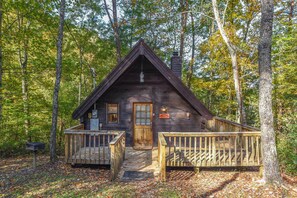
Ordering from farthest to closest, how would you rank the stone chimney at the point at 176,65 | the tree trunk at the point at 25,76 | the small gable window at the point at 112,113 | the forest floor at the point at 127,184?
the stone chimney at the point at 176,65 → the small gable window at the point at 112,113 → the tree trunk at the point at 25,76 → the forest floor at the point at 127,184

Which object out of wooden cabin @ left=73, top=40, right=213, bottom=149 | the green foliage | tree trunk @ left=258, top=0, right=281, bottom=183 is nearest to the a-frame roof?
wooden cabin @ left=73, top=40, right=213, bottom=149

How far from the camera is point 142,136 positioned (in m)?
8.48

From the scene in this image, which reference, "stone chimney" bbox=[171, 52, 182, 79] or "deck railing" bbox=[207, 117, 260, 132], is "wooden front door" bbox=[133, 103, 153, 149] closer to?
"stone chimney" bbox=[171, 52, 182, 79]

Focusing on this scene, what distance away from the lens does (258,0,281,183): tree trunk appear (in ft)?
15.0

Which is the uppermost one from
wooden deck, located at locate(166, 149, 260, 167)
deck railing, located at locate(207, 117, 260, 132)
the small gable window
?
the small gable window

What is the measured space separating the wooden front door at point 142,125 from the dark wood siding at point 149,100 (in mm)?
196

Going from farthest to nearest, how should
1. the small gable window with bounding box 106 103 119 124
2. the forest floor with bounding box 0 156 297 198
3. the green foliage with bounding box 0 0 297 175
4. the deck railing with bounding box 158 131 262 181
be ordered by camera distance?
the small gable window with bounding box 106 103 119 124 → the green foliage with bounding box 0 0 297 175 → the deck railing with bounding box 158 131 262 181 → the forest floor with bounding box 0 156 297 198

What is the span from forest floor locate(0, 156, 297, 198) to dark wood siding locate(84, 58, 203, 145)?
271 cm

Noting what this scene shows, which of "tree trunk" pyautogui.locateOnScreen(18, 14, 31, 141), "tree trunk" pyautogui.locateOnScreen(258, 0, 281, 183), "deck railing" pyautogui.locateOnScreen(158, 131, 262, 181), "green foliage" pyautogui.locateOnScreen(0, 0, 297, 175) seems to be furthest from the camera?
"tree trunk" pyautogui.locateOnScreen(18, 14, 31, 141)

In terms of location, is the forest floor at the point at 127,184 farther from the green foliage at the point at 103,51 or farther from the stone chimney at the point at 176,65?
the stone chimney at the point at 176,65

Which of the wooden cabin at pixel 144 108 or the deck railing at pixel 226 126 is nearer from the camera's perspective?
the deck railing at pixel 226 126

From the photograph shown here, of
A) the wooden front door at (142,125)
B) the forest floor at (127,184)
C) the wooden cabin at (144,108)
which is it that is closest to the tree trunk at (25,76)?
the wooden cabin at (144,108)

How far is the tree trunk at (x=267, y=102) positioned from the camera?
456 centimetres

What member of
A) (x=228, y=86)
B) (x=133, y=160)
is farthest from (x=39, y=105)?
(x=228, y=86)
